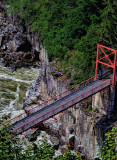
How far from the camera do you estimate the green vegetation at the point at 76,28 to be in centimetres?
2605

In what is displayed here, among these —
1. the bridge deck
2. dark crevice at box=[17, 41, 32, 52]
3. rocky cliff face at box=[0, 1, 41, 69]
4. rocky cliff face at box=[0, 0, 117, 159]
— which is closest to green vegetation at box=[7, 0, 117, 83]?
rocky cliff face at box=[0, 0, 117, 159]

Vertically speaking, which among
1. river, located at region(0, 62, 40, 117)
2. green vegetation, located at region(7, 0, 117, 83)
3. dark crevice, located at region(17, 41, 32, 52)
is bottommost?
river, located at region(0, 62, 40, 117)

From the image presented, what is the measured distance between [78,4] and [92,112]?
16.2 metres

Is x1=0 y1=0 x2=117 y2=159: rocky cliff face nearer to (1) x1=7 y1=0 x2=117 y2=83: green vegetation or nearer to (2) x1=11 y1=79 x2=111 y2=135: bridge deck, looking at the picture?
(2) x1=11 y1=79 x2=111 y2=135: bridge deck

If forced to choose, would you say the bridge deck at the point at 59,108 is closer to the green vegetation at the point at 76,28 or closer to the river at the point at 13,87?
the green vegetation at the point at 76,28

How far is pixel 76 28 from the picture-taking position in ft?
102

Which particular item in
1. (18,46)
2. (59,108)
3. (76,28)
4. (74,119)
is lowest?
(74,119)

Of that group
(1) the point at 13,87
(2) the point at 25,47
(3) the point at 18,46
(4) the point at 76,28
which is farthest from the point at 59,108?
(2) the point at 25,47

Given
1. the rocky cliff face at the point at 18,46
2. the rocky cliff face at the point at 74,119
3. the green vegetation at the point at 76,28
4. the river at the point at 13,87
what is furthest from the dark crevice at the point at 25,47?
the rocky cliff face at the point at 74,119

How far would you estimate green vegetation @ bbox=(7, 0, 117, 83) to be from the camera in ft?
85.5

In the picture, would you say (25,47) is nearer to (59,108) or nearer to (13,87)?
(13,87)

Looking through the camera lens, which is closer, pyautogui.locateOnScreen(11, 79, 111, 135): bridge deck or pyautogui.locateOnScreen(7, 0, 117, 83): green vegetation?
pyautogui.locateOnScreen(11, 79, 111, 135): bridge deck

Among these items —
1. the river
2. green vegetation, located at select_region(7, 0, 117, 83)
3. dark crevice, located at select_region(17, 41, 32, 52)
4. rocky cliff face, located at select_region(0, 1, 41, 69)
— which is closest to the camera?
green vegetation, located at select_region(7, 0, 117, 83)

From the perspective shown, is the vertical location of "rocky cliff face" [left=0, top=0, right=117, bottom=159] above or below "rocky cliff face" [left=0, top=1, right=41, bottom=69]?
below
